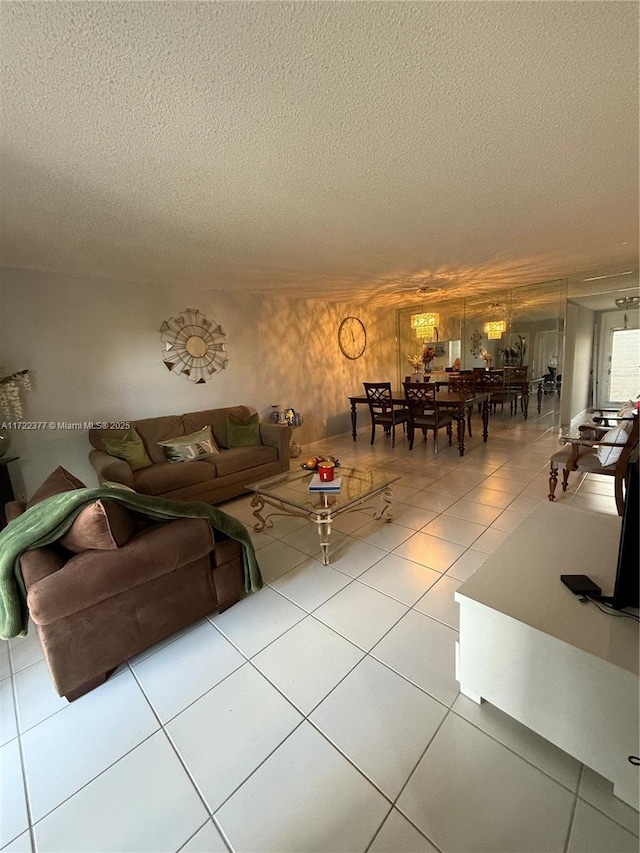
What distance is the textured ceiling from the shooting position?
95 cm

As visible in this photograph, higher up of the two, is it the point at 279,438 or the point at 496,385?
the point at 496,385

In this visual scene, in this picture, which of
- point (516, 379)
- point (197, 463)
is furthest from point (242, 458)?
point (516, 379)

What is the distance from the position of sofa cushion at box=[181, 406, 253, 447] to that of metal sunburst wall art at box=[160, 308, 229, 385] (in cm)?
44

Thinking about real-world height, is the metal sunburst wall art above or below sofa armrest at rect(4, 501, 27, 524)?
above

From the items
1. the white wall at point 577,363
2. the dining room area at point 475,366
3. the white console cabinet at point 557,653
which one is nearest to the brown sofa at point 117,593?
the white console cabinet at point 557,653

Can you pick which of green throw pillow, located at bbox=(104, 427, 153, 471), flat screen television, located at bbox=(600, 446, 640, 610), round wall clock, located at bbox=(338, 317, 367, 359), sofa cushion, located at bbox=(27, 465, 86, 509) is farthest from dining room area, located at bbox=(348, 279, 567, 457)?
sofa cushion, located at bbox=(27, 465, 86, 509)

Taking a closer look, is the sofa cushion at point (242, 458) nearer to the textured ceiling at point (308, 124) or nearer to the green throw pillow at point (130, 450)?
the green throw pillow at point (130, 450)

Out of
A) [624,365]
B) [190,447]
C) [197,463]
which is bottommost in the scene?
[197,463]

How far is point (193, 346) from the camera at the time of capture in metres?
3.96

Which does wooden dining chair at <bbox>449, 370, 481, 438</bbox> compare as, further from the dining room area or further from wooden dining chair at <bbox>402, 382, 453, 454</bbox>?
wooden dining chair at <bbox>402, 382, 453, 454</bbox>

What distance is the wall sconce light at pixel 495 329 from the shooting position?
5.69 m

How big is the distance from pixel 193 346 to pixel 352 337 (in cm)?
292

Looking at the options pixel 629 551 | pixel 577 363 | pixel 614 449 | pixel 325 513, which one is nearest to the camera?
pixel 629 551

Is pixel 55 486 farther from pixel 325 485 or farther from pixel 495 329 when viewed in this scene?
pixel 495 329
